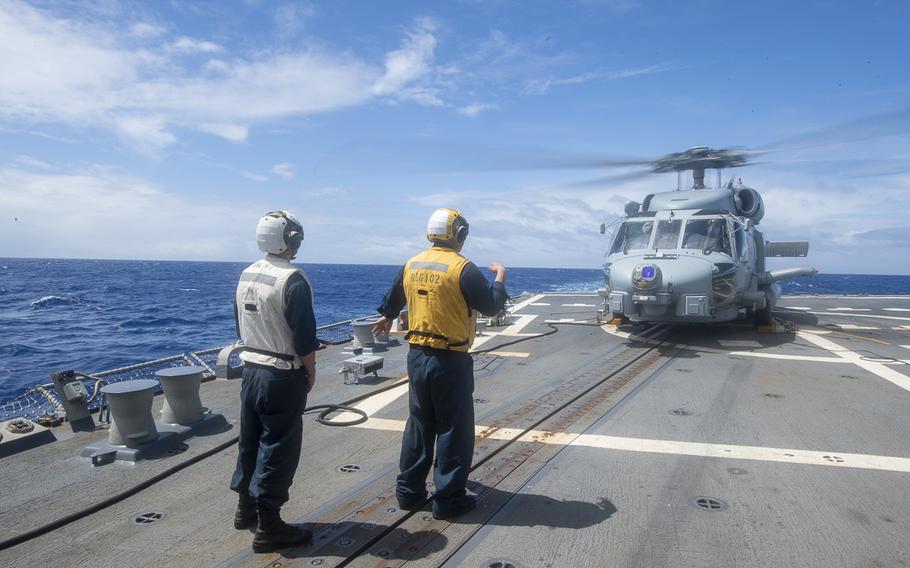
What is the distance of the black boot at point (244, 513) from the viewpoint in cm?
Answer: 337

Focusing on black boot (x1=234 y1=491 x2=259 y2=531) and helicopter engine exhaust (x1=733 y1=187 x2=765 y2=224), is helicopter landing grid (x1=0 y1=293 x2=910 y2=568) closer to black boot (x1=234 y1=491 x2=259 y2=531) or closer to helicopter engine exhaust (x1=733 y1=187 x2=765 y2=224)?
black boot (x1=234 y1=491 x2=259 y2=531)

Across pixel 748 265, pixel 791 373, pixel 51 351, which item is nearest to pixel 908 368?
pixel 791 373

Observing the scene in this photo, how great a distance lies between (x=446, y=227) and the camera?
367cm

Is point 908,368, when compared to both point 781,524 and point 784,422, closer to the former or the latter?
point 784,422

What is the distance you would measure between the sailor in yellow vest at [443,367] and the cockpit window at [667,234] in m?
8.14

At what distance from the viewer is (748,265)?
1107 cm

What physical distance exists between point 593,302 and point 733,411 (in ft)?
44.5

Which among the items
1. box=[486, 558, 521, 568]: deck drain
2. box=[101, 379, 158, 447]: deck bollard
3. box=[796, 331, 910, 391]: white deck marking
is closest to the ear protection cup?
box=[486, 558, 521, 568]: deck drain

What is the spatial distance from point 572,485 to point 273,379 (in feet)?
7.30

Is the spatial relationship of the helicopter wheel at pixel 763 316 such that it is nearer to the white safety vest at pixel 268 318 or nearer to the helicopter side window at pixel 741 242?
the helicopter side window at pixel 741 242

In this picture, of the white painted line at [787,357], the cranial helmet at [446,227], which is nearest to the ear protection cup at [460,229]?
the cranial helmet at [446,227]

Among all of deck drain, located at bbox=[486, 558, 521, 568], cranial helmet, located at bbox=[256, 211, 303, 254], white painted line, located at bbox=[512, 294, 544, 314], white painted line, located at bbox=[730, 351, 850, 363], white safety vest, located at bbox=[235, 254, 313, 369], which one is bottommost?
deck drain, located at bbox=[486, 558, 521, 568]

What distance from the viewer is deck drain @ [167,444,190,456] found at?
184 inches

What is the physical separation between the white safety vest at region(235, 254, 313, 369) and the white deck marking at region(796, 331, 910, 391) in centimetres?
769
